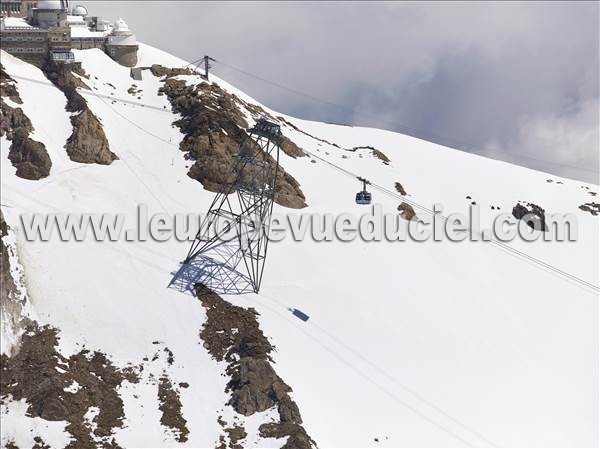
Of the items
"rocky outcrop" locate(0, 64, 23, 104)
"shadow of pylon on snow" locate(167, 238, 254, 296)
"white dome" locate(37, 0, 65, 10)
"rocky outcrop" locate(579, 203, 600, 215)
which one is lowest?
"rocky outcrop" locate(579, 203, 600, 215)

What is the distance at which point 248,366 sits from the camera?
44.8 m

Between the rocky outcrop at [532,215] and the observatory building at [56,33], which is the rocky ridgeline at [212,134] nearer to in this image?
the observatory building at [56,33]

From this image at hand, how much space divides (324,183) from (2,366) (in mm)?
47432

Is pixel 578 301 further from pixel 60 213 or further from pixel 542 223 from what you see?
pixel 60 213

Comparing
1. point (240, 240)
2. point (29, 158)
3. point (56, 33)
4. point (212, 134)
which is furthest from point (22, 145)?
point (240, 240)

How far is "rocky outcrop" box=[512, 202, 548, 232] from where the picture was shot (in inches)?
3413

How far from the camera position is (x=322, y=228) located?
224 feet

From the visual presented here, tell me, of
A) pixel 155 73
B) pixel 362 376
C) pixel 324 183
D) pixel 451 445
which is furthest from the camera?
pixel 155 73

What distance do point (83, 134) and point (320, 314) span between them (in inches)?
1301

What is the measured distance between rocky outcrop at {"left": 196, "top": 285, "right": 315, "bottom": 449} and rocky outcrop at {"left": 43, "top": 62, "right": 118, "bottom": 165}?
22.6 metres

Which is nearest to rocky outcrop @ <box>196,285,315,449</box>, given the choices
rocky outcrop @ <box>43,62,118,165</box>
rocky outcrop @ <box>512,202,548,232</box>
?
rocky outcrop @ <box>43,62,118,165</box>

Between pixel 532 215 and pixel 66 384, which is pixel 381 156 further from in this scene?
pixel 66 384

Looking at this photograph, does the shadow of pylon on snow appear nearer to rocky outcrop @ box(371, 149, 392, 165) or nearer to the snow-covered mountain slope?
the snow-covered mountain slope

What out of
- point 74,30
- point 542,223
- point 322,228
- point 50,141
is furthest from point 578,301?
point 74,30
